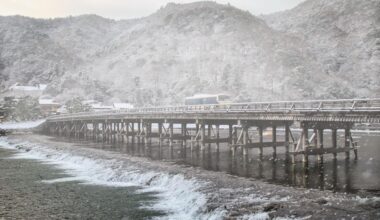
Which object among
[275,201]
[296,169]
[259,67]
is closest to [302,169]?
[296,169]

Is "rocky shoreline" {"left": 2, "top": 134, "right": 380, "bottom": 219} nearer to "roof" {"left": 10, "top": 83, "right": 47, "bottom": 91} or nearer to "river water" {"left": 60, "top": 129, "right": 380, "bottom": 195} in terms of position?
Answer: "river water" {"left": 60, "top": 129, "right": 380, "bottom": 195}

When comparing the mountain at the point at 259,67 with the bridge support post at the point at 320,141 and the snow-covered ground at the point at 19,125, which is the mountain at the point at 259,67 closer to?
the snow-covered ground at the point at 19,125

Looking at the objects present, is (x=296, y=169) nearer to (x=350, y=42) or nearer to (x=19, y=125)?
(x=19, y=125)

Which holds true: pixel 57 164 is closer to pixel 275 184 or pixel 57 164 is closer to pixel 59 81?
pixel 275 184

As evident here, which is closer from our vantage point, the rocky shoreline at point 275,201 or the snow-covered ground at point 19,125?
the rocky shoreline at point 275,201

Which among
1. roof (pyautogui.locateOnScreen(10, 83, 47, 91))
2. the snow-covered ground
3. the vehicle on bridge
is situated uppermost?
roof (pyautogui.locateOnScreen(10, 83, 47, 91))

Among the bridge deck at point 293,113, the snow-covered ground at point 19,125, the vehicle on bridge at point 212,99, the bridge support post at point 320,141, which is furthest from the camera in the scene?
the snow-covered ground at point 19,125

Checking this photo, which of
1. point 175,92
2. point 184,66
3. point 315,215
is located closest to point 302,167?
point 315,215

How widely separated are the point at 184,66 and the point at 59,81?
198 ft

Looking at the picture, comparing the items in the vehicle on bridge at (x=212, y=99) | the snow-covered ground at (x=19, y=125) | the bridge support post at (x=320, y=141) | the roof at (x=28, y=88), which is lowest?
the snow-covered ground at (x=19, y=125)

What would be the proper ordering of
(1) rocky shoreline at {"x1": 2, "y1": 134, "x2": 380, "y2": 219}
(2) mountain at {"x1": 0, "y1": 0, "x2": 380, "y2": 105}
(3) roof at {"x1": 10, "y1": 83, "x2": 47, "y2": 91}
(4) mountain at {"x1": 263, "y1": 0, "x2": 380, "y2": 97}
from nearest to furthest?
(1) rocky shoreline at {"x1": 2, "y1": 134, "x2": 380, "y2": 219} < (2) mountain at {"x1": 0, "y1": 0, "x2": 380, "y2": 105} < (4) mountain at {"x1": 263, "y1": 0, "x2": 380, "y2": 97} < (3) roof at {"x1": 10, "y1": 83, "x2": 47, "y2": 91}

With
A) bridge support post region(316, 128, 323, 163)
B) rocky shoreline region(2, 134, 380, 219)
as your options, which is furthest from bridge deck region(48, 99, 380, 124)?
rocky shoreline region(2, 134, 380, 219)

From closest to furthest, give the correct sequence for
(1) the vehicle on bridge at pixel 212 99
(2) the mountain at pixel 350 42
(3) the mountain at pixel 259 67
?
(1) the vehicle on bridge at pixel 212 99
(3) the mountain at pixel 259 67
(2) the mountain at pixel 350 42

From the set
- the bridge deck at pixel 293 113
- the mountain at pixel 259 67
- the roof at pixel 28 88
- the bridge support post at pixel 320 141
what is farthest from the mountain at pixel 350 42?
the roof at pixel 28 88
